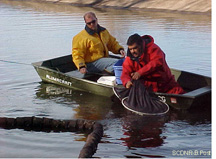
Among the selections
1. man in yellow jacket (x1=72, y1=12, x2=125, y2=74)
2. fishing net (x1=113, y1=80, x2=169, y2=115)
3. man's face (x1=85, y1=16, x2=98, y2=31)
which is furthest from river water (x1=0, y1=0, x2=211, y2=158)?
man's face (x1=85, y1=16, x2=98, y2=31)

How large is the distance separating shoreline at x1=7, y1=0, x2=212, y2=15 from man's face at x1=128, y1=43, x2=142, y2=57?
1737cm

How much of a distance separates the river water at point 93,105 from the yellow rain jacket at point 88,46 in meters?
0.82

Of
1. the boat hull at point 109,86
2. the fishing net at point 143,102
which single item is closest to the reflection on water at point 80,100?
the boat hull at point 109,86

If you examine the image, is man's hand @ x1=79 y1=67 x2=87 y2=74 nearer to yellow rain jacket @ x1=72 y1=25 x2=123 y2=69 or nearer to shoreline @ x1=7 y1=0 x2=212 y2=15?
yellow rain jacket @ x1=72 y1=25 x2=123 y2=69

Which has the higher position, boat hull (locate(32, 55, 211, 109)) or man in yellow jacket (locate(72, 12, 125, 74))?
man in yellow jacket (locate(72, 12, 125, 74))

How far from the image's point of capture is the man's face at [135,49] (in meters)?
9.95

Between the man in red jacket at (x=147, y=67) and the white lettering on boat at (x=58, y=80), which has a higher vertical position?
the man in red jacket at (x=147, y=67)

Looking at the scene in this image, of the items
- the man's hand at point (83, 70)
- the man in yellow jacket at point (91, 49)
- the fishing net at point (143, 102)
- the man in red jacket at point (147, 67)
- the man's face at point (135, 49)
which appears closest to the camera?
the man's face at point (135, 49)

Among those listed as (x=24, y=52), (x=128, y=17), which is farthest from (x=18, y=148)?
(x=128, y=17)

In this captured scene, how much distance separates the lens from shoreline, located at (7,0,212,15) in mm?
27562

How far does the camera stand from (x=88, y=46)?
480 inches

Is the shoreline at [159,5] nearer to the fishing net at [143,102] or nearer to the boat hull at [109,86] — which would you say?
the boat hull at [109,86]

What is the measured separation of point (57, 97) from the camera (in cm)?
1216

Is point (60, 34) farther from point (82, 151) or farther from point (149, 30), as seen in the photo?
point (82, 151)
